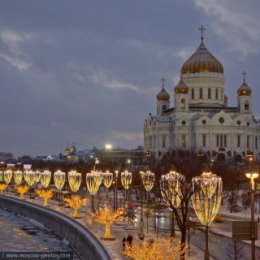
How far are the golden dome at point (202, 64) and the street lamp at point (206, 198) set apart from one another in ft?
247

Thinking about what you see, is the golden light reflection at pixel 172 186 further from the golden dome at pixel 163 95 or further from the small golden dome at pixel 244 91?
the golden dome at pixel 163 95

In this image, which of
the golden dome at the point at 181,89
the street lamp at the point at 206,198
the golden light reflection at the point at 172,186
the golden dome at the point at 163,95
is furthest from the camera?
the golden dome at the point at 163,95

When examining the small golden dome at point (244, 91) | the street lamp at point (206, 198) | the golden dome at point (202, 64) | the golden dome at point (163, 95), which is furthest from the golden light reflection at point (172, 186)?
the golden dome at point (163, 95)

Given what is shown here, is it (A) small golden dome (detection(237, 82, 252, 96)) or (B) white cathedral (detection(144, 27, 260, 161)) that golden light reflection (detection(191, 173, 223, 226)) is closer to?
(B) white cathedral (detection(144, 27, 260, 161))

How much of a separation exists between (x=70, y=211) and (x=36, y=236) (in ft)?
13.5

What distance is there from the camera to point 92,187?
139 ft

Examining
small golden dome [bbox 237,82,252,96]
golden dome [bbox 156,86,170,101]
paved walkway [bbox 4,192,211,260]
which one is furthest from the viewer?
golden dome [bbox 156,86,170,101]

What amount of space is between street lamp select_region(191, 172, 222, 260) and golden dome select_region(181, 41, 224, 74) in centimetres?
7531

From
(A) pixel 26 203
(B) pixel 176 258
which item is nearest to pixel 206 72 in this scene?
(A) pixel 26 203

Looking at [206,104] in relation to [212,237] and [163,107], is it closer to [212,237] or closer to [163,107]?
[163,107]

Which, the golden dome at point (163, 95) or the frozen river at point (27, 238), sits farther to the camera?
the golden dome at point (163, 95)

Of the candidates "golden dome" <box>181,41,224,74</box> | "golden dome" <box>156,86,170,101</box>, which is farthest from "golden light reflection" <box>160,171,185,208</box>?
"golden dome" <box>156,86,170,101</box>

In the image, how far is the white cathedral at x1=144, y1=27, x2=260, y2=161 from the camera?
3585 inches

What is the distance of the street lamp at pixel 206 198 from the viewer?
21172 millimetres
